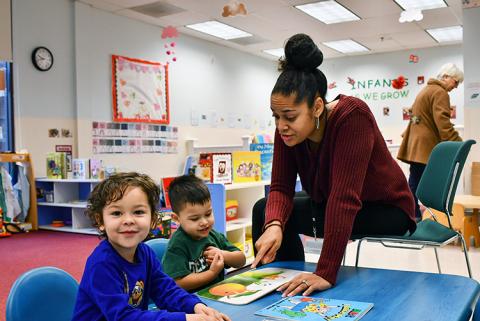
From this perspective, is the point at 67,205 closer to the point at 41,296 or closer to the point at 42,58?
the point at 42,58

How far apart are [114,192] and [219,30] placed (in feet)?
22.2

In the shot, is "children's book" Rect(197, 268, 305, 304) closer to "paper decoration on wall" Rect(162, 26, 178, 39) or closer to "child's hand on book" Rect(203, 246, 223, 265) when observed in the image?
"child's hand on book" Rect(203, 246, 223, 265)

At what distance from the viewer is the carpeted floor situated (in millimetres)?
3627

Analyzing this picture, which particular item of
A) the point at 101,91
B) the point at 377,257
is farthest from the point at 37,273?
the point at 101,91

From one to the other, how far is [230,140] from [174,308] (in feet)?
25.1

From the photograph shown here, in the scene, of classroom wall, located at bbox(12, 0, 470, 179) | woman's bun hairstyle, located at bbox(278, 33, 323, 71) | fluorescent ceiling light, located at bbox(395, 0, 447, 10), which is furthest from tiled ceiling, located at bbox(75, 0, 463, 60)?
woman's bun hairstyle, located at bbox(278, 33, 323, 71)

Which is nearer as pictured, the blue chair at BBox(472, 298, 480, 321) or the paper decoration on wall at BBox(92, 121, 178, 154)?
the blue chair at BBox(472, 298, 480, 321)

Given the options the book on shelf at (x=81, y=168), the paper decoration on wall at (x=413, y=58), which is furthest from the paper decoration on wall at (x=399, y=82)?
the book on shelf at (x=81, y=168)

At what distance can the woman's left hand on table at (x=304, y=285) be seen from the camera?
1.26 metres

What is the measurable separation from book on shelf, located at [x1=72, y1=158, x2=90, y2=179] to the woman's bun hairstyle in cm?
443

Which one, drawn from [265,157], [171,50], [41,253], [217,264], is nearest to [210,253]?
[217,264]

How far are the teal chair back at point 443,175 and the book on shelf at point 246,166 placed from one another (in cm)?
165

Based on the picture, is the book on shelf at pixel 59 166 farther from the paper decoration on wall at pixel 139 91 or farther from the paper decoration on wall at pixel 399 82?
the paper decoration on wall at pixel 399 82

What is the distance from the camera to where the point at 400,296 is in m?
1.21
